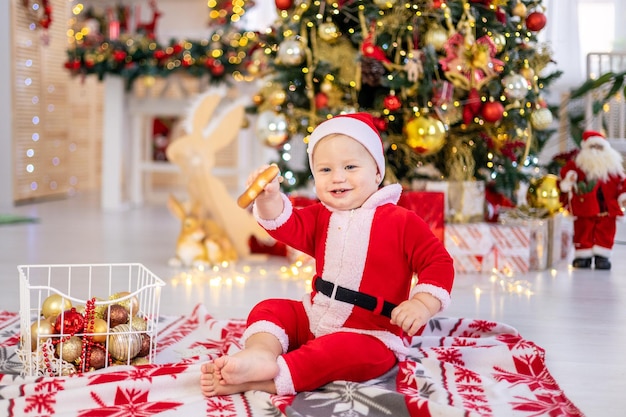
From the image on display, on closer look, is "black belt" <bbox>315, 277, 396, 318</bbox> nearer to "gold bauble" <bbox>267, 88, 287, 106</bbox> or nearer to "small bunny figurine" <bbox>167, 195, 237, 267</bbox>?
"small bunny figurine" <bbox>167, 195, 237, 267</bbox>

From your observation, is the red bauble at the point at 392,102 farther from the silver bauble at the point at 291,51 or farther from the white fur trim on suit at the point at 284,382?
the white fur trim on suit at the point at 284,382

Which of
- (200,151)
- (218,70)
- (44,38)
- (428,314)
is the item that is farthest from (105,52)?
(428,314)

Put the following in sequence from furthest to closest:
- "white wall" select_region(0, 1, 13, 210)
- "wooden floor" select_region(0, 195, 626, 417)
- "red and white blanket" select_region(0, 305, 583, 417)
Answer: "white wall" select_region(0, 1, 13, 210) < "wooden floor" select_region(0, 195, 626, 417) < "red and white blanket" select_region(0, 305, 583, 417)

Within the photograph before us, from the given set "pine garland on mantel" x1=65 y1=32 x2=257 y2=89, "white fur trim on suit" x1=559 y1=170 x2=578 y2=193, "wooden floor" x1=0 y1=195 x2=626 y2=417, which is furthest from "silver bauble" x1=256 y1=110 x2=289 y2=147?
"pine garland on mantel" x1=65 y1=32 x2=257 y2=89

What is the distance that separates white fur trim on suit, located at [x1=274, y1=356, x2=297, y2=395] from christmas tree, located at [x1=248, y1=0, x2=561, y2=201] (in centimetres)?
152

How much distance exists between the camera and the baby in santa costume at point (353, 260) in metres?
1.61

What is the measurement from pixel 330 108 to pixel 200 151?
0.50 meters

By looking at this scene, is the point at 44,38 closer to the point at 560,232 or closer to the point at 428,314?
the point at 560,232

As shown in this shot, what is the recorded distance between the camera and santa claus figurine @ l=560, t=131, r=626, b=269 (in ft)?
10.1

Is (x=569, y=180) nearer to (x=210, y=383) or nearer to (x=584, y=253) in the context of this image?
(x=584, y=253)

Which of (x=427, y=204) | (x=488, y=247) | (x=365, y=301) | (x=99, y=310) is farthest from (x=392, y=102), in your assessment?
(x=99, y=310)

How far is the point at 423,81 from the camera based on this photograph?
2.98 meters

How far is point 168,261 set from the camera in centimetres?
315

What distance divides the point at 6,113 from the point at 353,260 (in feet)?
13.1
